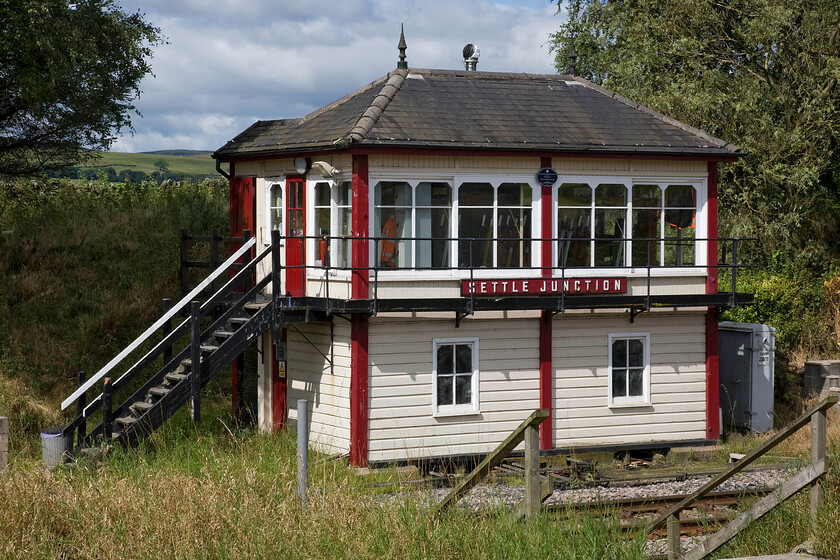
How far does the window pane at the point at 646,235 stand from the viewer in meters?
19.1

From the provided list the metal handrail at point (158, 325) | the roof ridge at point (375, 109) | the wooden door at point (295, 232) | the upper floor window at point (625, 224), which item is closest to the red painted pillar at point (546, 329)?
the upper floor window at point (625, 224)

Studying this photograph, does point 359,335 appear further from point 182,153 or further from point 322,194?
point 182,153

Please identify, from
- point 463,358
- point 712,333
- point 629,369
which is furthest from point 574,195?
point 712,333

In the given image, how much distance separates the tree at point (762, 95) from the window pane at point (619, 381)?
1055cm

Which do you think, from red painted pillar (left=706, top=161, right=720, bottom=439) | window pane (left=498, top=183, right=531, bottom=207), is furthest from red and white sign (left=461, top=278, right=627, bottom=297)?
red painted pillar (left=706, top=161, right=720, bottom=439)

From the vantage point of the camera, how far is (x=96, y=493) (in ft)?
35.0

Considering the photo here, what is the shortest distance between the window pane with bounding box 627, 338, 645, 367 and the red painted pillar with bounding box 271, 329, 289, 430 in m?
6.13

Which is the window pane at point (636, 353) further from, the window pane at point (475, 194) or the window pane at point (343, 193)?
the window pane at point (343, 193)

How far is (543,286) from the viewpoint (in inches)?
718

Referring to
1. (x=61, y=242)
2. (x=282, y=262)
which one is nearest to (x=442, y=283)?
(x=282, y=262)

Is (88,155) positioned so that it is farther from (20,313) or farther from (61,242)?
(20,313)

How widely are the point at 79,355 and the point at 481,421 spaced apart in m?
9.04

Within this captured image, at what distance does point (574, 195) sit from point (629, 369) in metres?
3.23

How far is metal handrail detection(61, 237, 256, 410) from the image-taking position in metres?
15.7
